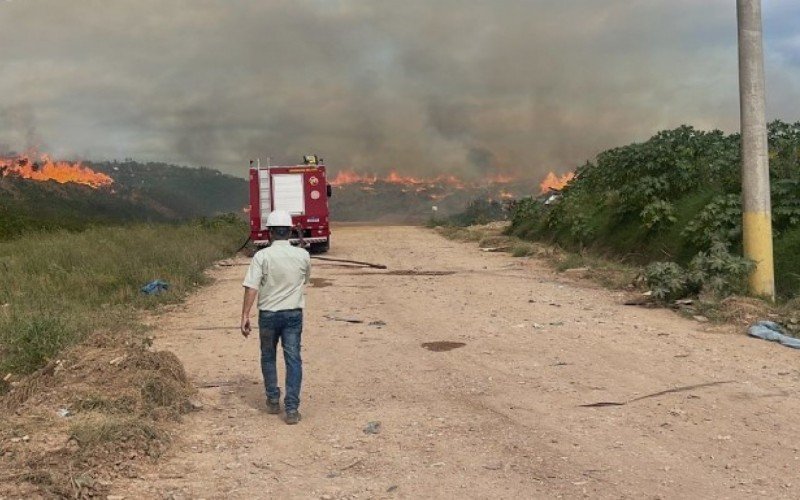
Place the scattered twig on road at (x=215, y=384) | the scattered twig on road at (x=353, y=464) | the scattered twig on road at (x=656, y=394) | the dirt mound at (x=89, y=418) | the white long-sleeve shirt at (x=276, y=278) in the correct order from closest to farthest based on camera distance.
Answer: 1. the dirt mound at (x=89, y=418)
2. the scattered twig on road at (x=353, y=464)
3. the scattered twig on road at (x=656, y=394)
4. the white long-sleeve shirt at (x=276, y=278)
5. the scattered twig on road at (x=215, y=384)

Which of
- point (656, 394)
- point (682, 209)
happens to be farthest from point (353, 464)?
point (682, 209)

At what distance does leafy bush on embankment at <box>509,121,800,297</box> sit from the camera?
1166 cm

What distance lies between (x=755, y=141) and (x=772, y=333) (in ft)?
12.3

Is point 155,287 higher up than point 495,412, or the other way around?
point 155,287

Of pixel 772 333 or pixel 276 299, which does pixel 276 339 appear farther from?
pixel 772 333

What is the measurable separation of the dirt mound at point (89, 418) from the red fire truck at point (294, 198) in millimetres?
17043

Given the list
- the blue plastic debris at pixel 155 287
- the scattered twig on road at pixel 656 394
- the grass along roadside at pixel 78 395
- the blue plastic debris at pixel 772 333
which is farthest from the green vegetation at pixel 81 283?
the blue plastic debris at pixel 772 333

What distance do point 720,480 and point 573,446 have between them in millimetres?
1056

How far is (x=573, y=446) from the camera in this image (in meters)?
5.25

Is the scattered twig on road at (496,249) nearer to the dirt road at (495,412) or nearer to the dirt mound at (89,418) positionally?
the dirt road at (495,412)

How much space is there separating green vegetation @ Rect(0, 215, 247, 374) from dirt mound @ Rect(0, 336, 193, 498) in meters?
0.67

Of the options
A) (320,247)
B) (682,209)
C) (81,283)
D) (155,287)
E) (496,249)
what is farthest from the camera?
(320,247)

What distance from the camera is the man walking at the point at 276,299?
636cm

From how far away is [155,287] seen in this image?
45.8ft
